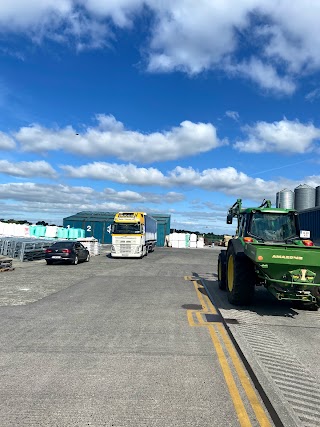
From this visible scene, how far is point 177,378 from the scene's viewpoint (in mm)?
4840

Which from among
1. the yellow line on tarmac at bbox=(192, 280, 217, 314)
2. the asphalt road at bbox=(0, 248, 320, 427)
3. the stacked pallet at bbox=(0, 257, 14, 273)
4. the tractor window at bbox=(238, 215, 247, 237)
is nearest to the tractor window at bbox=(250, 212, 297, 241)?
the tractor window at bbox=(238, 215, 247, 237)

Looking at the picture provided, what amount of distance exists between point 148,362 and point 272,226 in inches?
244

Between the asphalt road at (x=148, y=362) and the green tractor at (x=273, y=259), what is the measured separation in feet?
2.07

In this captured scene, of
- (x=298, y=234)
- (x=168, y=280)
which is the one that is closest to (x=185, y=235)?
(x=168, y=280)

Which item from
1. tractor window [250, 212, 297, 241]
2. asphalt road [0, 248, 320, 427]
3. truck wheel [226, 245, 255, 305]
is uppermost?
tractor window [250, 212, 297, 241]

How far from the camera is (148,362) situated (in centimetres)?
544

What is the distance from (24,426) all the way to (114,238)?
24993mm

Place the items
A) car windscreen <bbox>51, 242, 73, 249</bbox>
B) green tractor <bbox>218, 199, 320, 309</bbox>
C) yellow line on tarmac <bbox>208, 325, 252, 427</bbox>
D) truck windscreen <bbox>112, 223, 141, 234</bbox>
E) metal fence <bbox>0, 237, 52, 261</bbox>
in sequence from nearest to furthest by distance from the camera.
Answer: yellow line on tarmac <bbox>208, 325, 252, 427</bbox>
green tractor <bbox>218, 199, 320, 309</bbox>
car windscreen <bbox>51, 242, 73, 249</bbox>
metal fence <bbox>0, 237, 52, 261</bbox>
truck windscreen <bbox>112, 223, 141, 234</bbox>

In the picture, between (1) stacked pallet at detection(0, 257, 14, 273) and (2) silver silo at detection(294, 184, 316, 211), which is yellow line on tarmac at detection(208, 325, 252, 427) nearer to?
(1) stacked pallet at detection(0, 257, 14, 273)

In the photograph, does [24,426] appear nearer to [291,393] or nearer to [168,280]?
[291,393]

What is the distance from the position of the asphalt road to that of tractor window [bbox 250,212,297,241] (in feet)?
6.53

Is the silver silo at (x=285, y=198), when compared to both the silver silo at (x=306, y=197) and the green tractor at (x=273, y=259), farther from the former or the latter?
the green tractor at (x=273, y=259)

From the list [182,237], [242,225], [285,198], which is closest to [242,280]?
[242,225]

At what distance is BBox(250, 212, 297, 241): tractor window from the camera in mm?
10180
